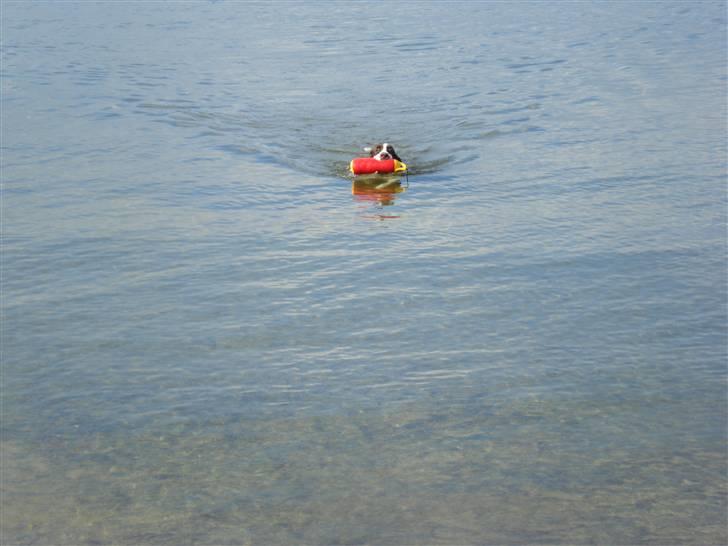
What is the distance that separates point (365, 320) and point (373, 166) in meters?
6.51

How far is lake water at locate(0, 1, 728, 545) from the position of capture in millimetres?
7402

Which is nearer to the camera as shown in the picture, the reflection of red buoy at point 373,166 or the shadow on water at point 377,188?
the shadow on water at point 377,188

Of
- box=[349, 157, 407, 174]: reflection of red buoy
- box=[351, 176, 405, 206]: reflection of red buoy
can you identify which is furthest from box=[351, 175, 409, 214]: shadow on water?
box=[349, 157, 407, 174]: reflection of red buoy

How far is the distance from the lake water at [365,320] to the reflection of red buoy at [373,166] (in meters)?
0.33

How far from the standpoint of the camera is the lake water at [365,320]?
7.40m

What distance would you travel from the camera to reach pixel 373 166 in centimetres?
1698

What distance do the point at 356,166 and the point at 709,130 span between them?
8207mm

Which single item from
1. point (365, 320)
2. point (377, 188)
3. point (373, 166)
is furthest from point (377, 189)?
point (365, 320)

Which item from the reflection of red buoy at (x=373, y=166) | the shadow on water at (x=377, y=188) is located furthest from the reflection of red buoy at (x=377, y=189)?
the reflection of red buoy at (x=373, y=166)

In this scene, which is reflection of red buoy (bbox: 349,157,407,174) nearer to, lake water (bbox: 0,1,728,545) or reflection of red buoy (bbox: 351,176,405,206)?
reflection of red buoy (bbox: 351,176,405,206)

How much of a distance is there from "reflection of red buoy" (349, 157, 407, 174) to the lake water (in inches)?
12.9

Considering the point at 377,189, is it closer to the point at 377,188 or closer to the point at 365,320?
the point at 377,188

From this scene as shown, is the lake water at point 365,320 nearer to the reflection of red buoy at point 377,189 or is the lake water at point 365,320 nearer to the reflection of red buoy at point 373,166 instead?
the reflection of red buoy at point 377,189

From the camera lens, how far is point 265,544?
6820mm
